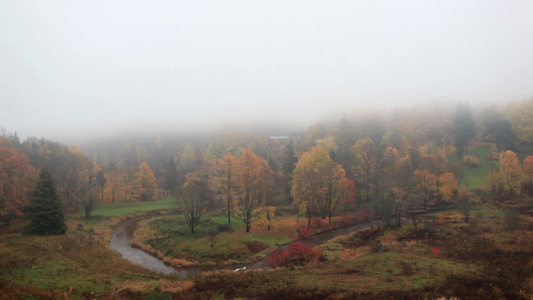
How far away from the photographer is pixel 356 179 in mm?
54281

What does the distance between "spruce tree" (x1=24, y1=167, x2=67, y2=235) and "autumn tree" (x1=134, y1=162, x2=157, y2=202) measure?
34.1m

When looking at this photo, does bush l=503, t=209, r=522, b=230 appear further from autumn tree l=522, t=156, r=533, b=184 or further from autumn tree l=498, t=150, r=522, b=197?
autumn tree l=522, t=156, r=533, b=184

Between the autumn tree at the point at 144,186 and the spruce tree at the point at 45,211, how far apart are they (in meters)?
34.1

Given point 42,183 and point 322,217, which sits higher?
point 42,183

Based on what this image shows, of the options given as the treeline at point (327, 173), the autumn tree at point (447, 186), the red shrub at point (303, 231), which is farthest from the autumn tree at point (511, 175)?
the red shrub at point (303, 231)

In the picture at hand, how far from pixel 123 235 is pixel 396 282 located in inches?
1483

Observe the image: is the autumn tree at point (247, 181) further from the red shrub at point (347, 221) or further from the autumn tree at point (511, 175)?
the autumn tree at point (511, 175)

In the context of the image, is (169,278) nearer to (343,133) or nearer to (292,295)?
(292,295)

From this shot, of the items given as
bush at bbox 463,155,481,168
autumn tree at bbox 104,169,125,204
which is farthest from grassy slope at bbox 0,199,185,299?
bush at bbox 463,155,481,168

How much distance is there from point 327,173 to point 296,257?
2194 centimetres

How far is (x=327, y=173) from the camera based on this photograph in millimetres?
43188

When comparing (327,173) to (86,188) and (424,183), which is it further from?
(86,188)

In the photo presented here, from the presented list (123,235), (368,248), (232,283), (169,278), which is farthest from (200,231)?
(368,248)

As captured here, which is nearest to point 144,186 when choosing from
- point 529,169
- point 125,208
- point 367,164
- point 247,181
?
point 125,208
